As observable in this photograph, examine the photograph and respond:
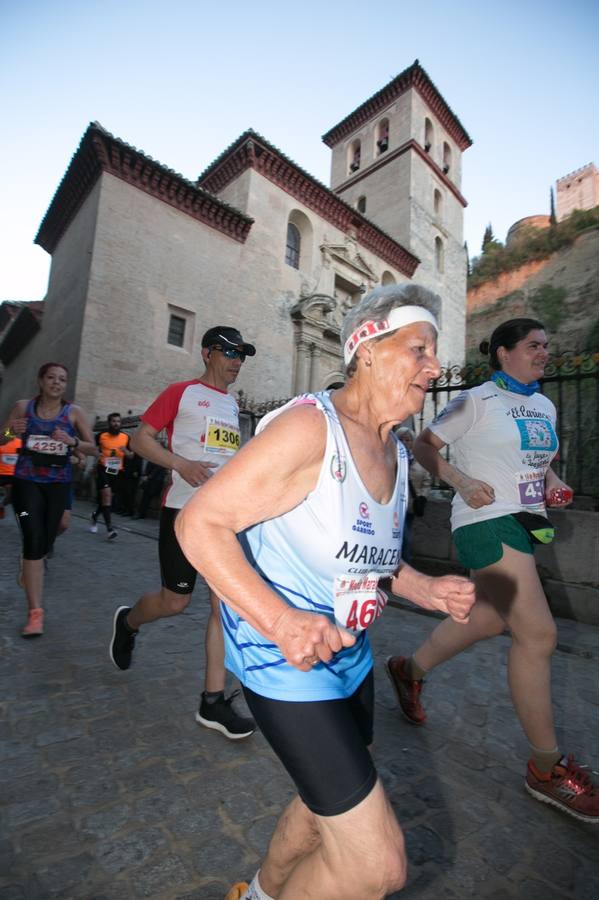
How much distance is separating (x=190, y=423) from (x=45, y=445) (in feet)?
6.09

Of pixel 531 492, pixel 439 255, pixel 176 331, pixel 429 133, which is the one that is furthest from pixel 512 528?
pixel 429 133

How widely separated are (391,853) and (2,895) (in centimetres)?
141

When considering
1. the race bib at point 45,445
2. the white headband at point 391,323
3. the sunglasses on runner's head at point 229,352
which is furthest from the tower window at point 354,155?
the white headband at point 391,323

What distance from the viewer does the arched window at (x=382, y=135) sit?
2966 centimetres

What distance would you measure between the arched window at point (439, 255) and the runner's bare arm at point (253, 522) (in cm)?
3191

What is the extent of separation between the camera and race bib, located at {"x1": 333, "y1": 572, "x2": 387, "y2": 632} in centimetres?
124

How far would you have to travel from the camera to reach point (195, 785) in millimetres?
2139

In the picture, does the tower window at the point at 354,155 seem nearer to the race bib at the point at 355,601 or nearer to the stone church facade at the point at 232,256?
the stone church facade at the point at 232,256

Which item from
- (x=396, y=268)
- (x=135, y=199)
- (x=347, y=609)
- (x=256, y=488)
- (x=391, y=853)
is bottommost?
(x=391, y=853)

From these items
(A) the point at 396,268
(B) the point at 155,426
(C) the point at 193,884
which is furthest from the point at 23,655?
(A) the point at 396,268

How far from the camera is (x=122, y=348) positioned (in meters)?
15.8

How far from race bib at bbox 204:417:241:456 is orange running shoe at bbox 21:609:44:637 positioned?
7.63ft

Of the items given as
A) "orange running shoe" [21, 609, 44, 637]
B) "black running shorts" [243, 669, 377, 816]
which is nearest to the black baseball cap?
"black running shorts" [243, 669, 377, 816]

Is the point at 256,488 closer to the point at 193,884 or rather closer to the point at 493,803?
the point at 193,884
